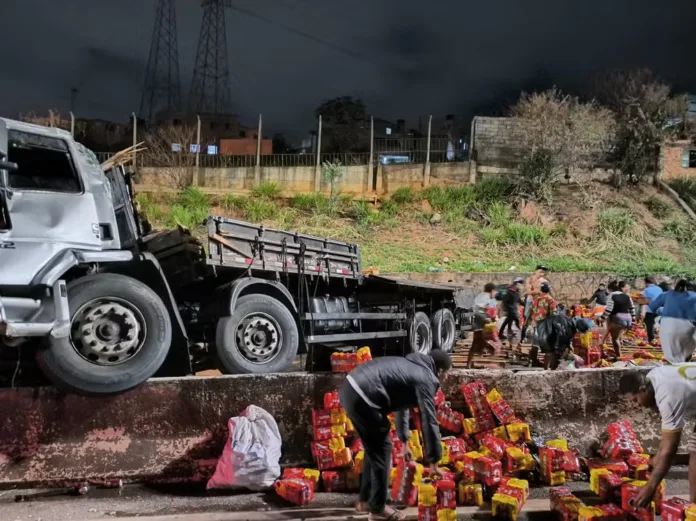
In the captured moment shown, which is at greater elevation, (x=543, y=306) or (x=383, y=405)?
(x=543, y=306)

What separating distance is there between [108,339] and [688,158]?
29001 mm

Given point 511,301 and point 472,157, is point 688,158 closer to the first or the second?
point 472,157

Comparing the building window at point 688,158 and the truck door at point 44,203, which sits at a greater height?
the building window at point 688,158

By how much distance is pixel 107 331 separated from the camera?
4641mm

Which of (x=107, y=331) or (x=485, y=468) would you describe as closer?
(x=485, y=468)

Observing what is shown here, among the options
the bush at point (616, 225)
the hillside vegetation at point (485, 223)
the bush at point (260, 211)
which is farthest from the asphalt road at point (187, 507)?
the bush at point (616, 225)

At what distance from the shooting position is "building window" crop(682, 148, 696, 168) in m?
26.2

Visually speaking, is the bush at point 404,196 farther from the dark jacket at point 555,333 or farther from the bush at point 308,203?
the dark jacket at point 555,333

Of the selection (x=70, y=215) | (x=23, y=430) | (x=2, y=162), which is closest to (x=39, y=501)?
(x=23, y=430)

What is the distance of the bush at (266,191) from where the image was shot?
23531mm

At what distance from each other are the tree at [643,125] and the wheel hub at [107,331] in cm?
2484

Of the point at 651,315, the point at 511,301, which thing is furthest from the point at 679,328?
the point at 651,315

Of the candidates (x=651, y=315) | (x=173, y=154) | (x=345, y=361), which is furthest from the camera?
(x=173, y=154)

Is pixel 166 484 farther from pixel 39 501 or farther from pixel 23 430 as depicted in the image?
pixel 23 430
